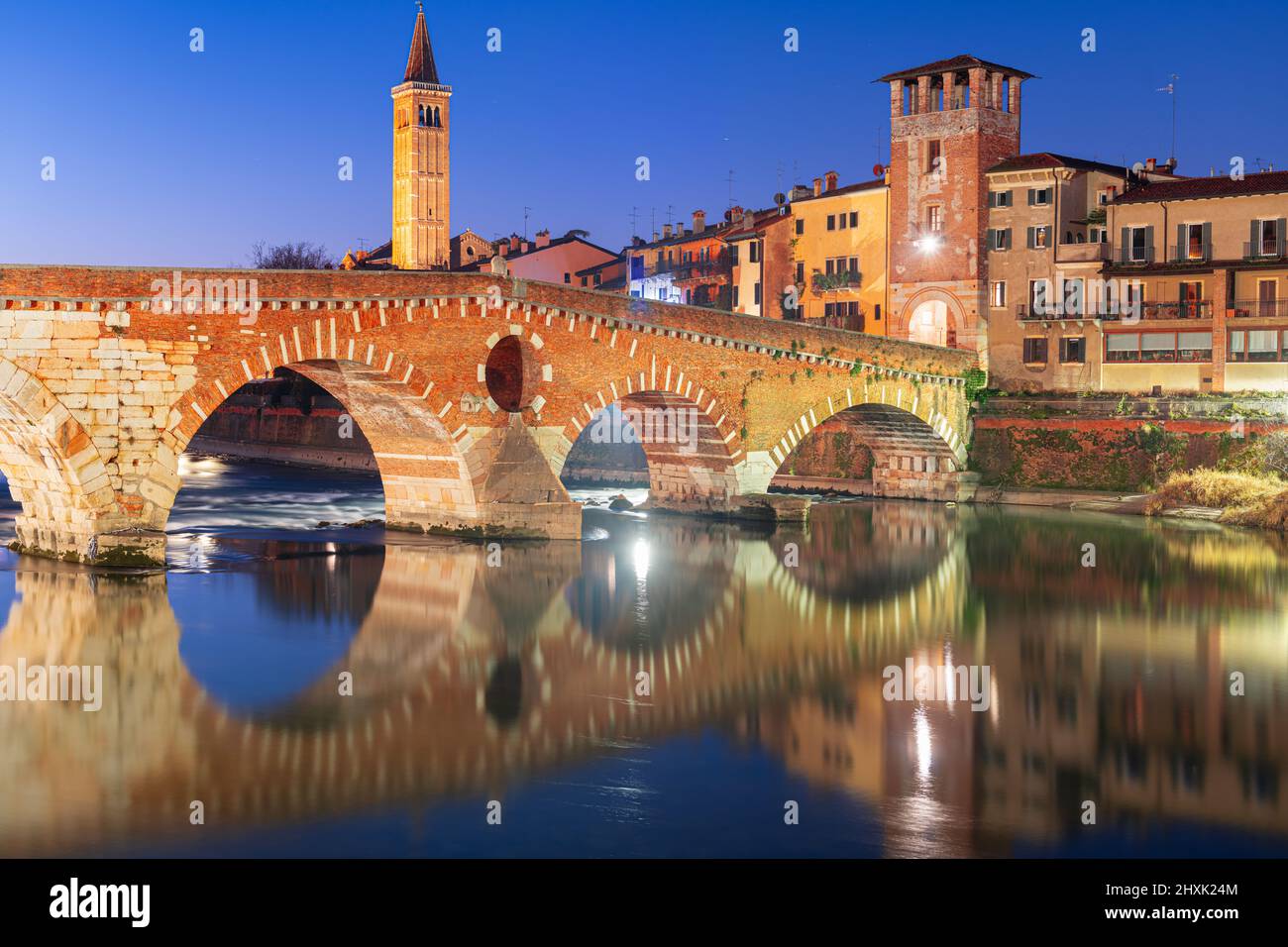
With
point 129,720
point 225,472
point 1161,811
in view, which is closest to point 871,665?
point 1161,811

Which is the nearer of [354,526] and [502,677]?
[502,677]

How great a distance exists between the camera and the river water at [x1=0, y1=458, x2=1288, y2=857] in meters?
13.2

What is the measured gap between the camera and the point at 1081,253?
47312 mm

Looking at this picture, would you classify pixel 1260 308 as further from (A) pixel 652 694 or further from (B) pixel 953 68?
(A) pixel 652 694

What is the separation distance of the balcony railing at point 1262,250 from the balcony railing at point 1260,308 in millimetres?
1335

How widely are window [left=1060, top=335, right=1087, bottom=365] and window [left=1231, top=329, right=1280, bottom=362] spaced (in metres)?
4.77

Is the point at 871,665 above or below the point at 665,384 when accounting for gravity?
below

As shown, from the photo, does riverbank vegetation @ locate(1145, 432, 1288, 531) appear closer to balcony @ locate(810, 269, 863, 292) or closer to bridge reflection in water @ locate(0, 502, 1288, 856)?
bridge reflection in water @ locate(0, 502, 1288, 856)

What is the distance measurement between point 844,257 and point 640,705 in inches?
1572

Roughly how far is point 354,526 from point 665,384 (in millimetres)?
8164

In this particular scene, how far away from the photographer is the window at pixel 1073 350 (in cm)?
4722

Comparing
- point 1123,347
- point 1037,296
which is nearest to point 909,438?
point 1037,296
